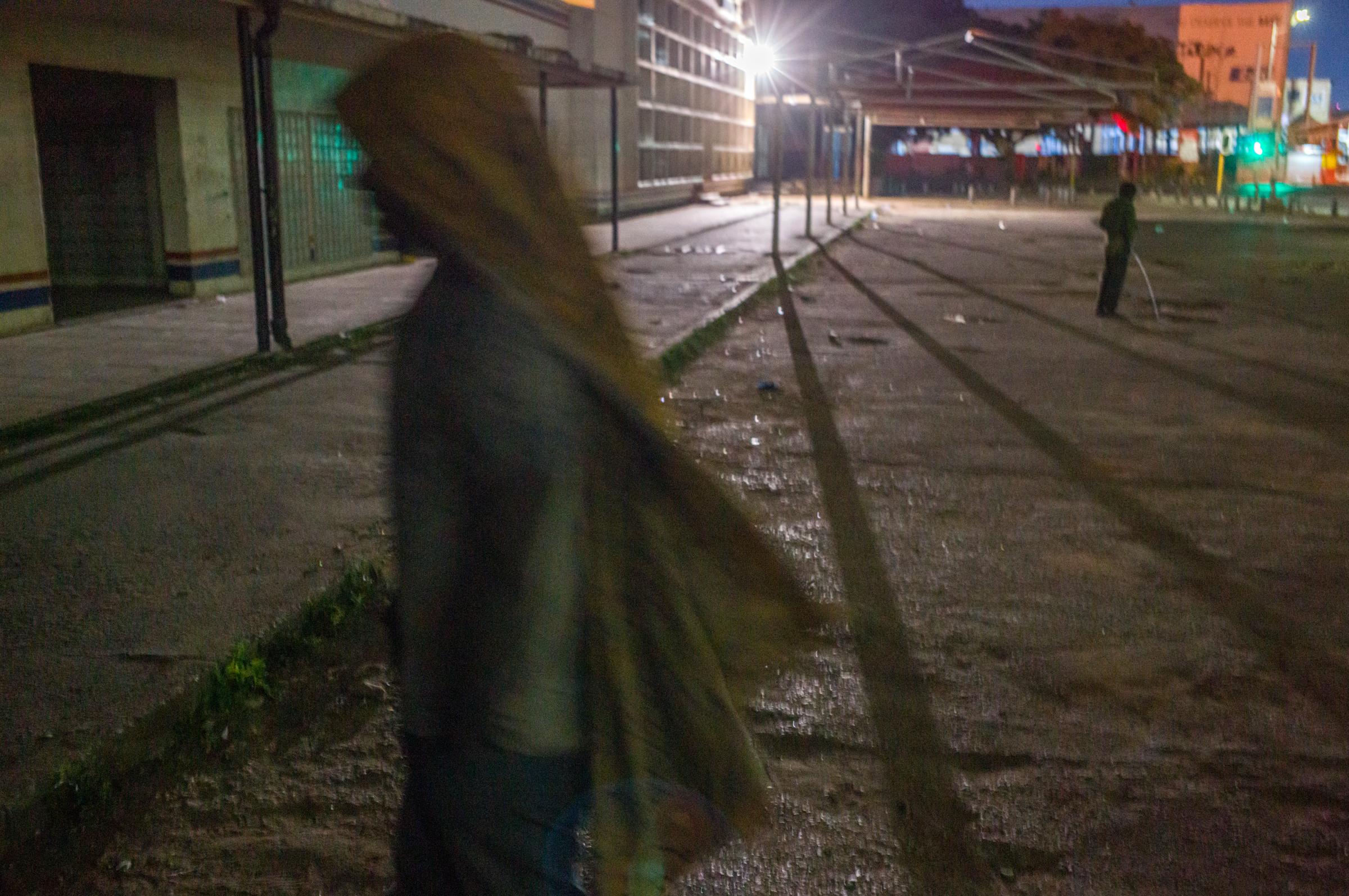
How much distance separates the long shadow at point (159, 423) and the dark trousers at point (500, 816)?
4.40 meters

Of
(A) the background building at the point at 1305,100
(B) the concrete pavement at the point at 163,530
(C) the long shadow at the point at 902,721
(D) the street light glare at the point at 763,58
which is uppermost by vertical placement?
(A) the background building at the point at 1305,100

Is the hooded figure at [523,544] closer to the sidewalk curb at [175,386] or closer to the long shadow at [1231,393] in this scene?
the sidewalk curb at [175,386]

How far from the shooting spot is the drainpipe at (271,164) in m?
10.0

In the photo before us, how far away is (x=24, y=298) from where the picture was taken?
11.9 metres

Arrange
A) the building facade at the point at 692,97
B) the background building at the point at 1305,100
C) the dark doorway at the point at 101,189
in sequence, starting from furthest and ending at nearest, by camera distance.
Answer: the background building at the point at 1305,100 < the building facade at the point at 692,97 < the dark doorway at the point at 101,189

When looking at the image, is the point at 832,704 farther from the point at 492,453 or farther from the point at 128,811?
the point at 492,453

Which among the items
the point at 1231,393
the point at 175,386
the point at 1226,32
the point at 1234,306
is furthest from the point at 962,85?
the point at 1226,32

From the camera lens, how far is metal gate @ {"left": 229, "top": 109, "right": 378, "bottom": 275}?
15383mm

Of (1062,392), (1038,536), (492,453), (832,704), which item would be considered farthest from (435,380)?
(1062,392)

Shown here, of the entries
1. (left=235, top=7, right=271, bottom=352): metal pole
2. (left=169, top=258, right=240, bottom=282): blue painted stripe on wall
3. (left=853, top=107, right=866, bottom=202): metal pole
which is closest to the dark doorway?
(left=169, top=258, right=240, bottom=282): blue painted stripe on wall

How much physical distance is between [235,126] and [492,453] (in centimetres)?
1480

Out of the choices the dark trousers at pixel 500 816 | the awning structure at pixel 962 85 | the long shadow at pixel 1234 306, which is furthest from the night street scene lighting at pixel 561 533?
the awning structure at pixel 962 85

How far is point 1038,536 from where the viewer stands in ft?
21.0

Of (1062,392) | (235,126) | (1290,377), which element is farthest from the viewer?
(235,126)
